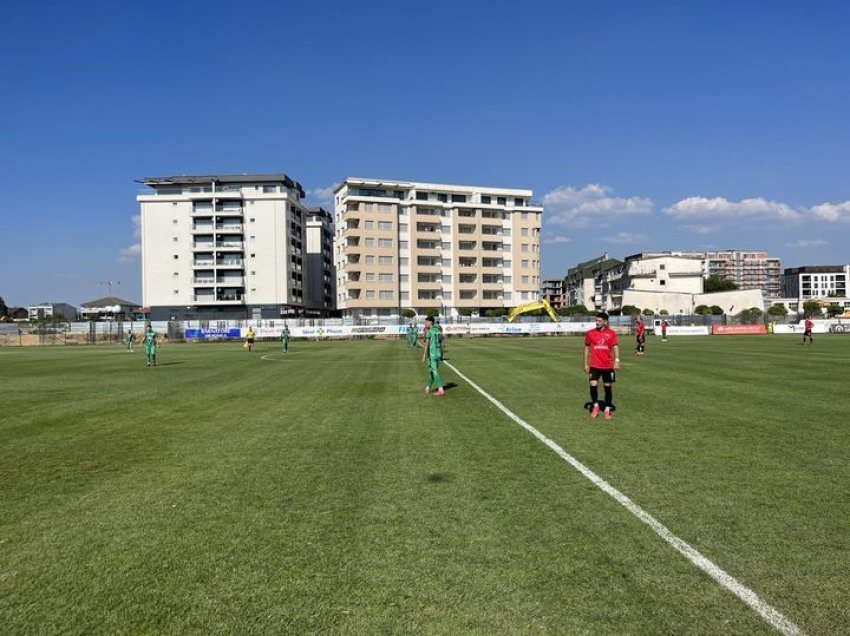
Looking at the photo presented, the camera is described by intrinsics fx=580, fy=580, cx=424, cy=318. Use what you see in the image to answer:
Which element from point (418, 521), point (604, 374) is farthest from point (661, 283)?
point (418, 521)

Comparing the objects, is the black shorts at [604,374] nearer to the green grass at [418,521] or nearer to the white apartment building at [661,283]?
the green grass at [418,521]

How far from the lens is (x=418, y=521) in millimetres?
5715

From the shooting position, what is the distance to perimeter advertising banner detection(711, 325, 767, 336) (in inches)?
2653

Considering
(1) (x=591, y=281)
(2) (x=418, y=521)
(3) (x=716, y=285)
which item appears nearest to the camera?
(2) (x=418, y=521)

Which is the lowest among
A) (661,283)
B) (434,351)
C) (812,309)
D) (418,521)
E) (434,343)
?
(418,521)

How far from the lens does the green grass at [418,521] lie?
4.00m

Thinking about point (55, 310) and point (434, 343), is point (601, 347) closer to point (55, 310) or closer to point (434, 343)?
point (434, 343)

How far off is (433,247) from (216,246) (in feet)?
113

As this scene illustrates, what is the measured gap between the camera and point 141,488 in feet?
23.5

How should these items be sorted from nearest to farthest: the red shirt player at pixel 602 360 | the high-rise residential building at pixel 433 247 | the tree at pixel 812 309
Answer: the red shirt player at pixel 602 360 → the tree at pixel 812 309 → the high-rise residential building at pixel 433 247

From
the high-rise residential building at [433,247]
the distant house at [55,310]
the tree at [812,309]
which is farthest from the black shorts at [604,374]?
the distant house at [55,310]

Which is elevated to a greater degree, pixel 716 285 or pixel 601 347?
pixel 716 285

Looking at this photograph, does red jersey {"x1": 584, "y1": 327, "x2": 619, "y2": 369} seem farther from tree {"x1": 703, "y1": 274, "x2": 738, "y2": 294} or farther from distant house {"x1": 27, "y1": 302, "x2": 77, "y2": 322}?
distant house {"x1": 27, "y1": 302, "x2": 77, "y2": 322}

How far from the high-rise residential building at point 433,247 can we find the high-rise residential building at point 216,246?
11.1 metres
